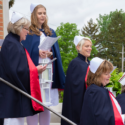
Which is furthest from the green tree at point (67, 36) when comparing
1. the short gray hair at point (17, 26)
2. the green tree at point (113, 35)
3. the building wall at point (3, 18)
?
the short gray hair at point (17, 26)

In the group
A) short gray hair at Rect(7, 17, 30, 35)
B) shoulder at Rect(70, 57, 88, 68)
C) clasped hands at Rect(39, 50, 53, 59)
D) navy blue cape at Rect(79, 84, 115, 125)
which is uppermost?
short gray hair at Rect(7, 17, 30, 35)

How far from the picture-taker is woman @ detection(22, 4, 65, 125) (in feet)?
11.1

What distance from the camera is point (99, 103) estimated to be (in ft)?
8.28

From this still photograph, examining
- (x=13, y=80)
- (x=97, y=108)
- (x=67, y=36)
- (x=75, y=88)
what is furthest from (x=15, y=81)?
(x=67, y=36)

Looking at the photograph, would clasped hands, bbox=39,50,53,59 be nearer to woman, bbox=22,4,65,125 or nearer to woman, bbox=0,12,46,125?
woman, bbox=22,4,65,125

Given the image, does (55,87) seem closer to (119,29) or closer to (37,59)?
(37,59)

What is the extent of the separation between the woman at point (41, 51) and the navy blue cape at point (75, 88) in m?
0.20

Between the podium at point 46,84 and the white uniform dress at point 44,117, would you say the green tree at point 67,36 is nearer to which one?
the white uniform dress at point 44,117

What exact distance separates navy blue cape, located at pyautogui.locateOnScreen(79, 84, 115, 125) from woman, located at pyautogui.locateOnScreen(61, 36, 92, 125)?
1.13 m

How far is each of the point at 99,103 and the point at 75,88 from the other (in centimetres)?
127

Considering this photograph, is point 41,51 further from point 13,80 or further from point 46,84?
point 13,80

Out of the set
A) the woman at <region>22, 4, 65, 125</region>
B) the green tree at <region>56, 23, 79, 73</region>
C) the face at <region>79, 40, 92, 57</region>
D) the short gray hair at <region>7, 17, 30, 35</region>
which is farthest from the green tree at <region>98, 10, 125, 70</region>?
the short gray hair at <region>7, 17, 30, 35</region>

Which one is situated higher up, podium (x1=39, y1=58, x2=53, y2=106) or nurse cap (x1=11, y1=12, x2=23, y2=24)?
nurse cap (x1=11, y1=12, x2=23, y2=24)

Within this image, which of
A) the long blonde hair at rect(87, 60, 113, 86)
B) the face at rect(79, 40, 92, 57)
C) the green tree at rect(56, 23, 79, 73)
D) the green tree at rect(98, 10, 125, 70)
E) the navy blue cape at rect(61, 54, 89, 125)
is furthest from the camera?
the green tree at rect(98, 10, 125, 70)
